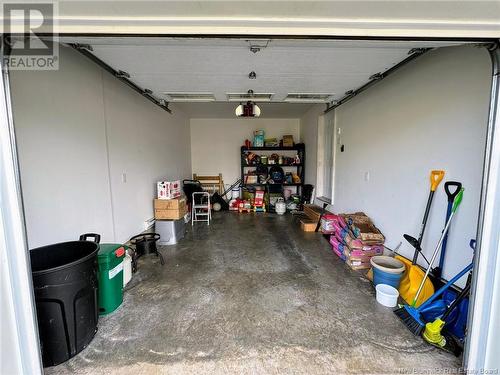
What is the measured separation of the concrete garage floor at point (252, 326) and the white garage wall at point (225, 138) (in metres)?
3.69

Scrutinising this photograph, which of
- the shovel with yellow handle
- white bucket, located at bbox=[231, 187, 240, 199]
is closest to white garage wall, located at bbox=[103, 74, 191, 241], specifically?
white bucket, located at bbox=[231, 187, 240, 199]

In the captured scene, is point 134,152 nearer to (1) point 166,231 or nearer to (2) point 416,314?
(1) point 166,231

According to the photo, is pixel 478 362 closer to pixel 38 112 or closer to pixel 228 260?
pixel 228 260

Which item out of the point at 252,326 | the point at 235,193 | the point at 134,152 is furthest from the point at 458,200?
the point at 235,193

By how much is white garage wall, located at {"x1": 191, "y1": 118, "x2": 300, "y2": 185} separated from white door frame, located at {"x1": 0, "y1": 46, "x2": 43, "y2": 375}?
5.12 m

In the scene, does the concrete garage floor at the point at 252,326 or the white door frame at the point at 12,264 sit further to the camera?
the concrete garage floor at the point at 252,326

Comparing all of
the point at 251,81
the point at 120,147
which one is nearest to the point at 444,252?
the point at 251,81

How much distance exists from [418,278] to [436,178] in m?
0.88

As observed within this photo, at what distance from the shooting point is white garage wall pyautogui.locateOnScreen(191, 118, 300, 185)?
19.8 feet

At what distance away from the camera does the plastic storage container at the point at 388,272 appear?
1.93 metres

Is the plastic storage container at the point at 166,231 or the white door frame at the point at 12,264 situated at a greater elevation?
the white door frame at the point at 12,264

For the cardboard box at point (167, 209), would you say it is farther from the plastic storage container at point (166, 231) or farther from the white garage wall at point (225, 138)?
the white garage wall at point (225, 138)

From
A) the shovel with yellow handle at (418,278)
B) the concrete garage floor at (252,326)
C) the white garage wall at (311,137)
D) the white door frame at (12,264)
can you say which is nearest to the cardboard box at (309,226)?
the concrete garage floor at (252,326)

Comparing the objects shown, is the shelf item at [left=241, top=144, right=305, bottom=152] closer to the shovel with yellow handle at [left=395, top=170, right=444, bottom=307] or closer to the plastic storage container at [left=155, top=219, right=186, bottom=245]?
the plastic storage container at [left=155, top=219, right=186, bottom=245]
